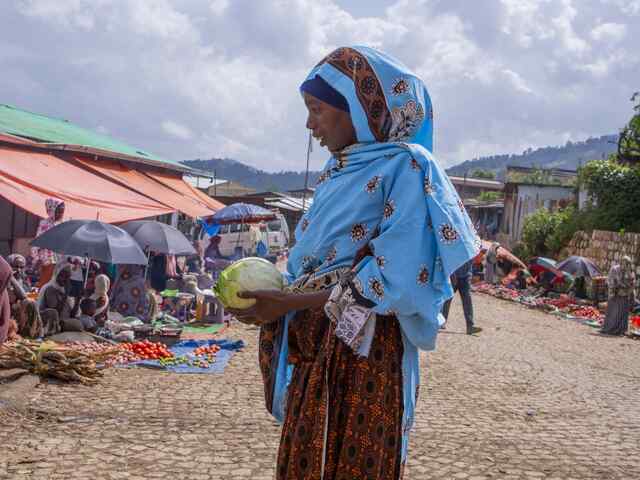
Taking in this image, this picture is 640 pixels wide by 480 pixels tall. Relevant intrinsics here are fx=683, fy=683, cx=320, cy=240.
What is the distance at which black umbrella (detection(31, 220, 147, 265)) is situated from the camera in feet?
29.8

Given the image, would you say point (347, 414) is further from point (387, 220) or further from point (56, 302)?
point (56, 302)

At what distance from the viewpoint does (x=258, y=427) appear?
5285mm

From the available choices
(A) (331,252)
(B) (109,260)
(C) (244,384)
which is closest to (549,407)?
(C) (244,384)

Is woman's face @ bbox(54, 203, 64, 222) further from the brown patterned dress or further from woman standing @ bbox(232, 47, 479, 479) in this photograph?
the brown patterned dress

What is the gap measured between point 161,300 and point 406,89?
37.6 ft

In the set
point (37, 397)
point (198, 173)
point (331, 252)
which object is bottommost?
point (37, 397)

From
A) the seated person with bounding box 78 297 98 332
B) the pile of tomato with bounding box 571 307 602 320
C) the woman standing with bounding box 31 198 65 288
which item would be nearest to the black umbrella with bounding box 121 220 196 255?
the woman standing with bounding box 31 198 65 288

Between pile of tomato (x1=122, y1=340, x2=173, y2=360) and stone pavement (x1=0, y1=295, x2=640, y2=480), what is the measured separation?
1.97ft

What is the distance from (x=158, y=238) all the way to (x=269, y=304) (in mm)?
10190

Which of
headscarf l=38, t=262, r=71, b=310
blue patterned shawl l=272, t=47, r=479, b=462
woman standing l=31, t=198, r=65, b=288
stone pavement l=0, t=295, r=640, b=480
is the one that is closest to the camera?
blue patterned shawl l=272, t=47, r=479, b=462

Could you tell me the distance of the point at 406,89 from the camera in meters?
2.17

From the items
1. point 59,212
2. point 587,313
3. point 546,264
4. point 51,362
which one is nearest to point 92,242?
point 59,212

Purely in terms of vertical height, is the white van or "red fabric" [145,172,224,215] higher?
"red fabric" [145,172,224,215]

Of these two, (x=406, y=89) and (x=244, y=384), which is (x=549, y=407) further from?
(x=406, y=89)
